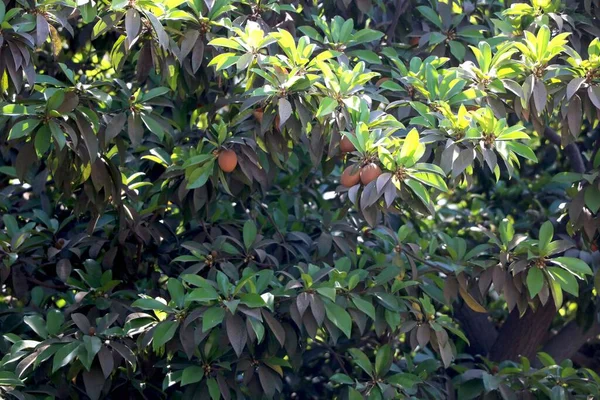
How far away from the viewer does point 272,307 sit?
99.0 inches

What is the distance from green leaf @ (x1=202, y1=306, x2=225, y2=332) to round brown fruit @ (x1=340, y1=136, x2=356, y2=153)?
22.8 inches

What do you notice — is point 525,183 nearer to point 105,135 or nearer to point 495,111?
point 495,111

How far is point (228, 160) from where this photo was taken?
102 inches

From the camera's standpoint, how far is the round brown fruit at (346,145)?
2.54m

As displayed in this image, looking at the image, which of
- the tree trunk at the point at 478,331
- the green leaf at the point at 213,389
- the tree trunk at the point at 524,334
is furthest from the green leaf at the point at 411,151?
the tree trunk at the point at 478,331

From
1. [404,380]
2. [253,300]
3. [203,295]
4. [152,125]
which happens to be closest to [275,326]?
[253,300]

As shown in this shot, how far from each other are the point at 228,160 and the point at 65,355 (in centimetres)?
73

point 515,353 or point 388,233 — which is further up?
point 388,233

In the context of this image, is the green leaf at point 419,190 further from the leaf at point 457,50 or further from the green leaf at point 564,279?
the leaf at point 457,50

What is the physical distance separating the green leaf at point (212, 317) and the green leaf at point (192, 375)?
0.27 meters

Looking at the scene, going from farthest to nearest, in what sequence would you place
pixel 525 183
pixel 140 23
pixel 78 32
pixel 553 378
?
1. pixel 525 183
2. pixel 78 32
3. pixel 553 378
4. pixel 140 23

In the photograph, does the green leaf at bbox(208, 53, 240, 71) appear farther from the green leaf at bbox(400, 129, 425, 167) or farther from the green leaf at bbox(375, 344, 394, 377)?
the green leaf at bbox(375, 344, 394, 377)

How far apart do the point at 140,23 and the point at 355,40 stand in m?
0.81

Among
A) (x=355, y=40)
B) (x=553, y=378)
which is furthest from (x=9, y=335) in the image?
(x=553, y=378)
